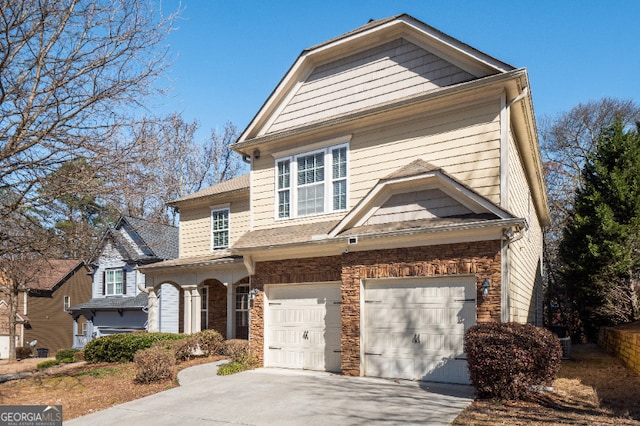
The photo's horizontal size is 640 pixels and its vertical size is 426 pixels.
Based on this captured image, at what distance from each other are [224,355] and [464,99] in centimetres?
981

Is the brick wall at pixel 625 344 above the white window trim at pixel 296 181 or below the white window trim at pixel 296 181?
below

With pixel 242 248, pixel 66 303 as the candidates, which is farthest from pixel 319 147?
pixel 66 303

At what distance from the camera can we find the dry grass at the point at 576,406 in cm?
730

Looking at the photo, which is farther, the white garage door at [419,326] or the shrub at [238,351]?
the shrub at [238,351]

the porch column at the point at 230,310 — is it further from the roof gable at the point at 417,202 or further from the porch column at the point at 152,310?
the roof gable at the point at 417,202

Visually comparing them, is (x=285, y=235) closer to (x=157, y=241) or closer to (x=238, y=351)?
(x=238, y=351)

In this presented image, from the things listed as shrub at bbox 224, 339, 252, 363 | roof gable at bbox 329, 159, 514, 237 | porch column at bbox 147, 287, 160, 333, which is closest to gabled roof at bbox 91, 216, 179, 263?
porch column at bbox 147, 287, 160, 333

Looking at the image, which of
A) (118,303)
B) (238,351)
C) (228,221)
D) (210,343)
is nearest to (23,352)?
(118,303)

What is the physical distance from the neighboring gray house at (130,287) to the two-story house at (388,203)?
1267 centimetres

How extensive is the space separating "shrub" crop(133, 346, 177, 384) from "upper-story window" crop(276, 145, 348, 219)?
15.7ft

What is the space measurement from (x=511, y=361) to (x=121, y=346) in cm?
1183

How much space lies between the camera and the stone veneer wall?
9812mm

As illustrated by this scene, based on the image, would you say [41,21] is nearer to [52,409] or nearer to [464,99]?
[52,409]

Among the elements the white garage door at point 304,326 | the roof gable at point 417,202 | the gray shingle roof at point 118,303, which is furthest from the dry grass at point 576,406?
the gray shingle roof at point 118,303
